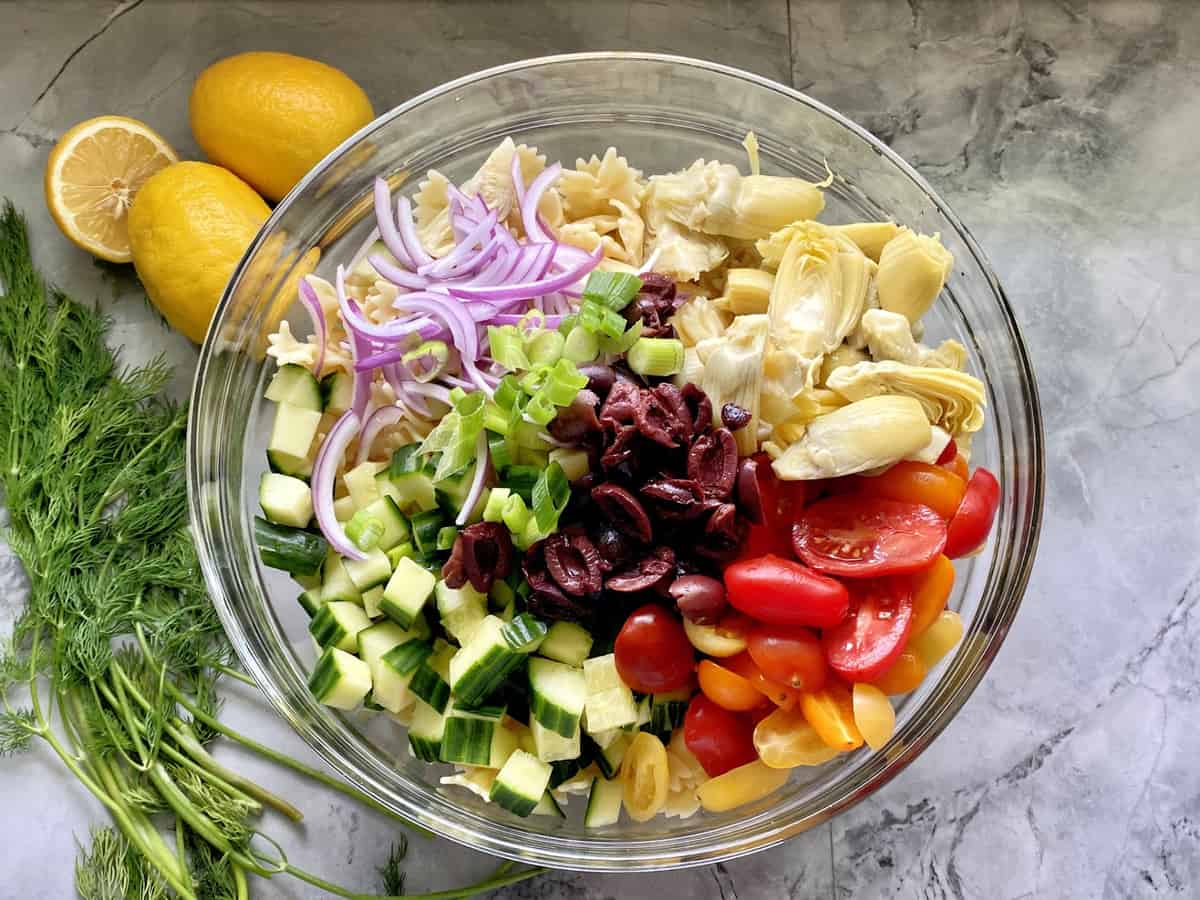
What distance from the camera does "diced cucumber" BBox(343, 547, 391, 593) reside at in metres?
1.84

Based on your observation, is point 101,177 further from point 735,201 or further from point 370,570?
point 735,201

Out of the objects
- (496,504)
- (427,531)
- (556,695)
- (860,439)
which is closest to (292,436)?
(427,531)

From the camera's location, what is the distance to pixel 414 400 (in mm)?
1919

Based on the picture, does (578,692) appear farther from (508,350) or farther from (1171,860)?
(1171,860)

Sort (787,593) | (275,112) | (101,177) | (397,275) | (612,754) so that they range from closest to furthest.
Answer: (787,593)
(612,754)
(397,275)
(275,112)
(101,177)

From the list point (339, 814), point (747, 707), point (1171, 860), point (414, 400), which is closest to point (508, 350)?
point (414, 400)

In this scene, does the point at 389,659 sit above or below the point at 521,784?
above

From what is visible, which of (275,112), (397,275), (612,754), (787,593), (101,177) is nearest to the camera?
(787,593)

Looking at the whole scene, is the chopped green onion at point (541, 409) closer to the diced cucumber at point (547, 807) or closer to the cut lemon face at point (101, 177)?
the diced cucumber at point (547, 807)

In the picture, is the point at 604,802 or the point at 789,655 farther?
the point at 604,802

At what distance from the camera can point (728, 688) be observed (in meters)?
1.72

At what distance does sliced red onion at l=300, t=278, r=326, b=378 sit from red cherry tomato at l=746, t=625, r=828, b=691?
3.10 ft

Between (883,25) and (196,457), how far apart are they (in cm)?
172

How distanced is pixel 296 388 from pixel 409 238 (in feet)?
1.17
